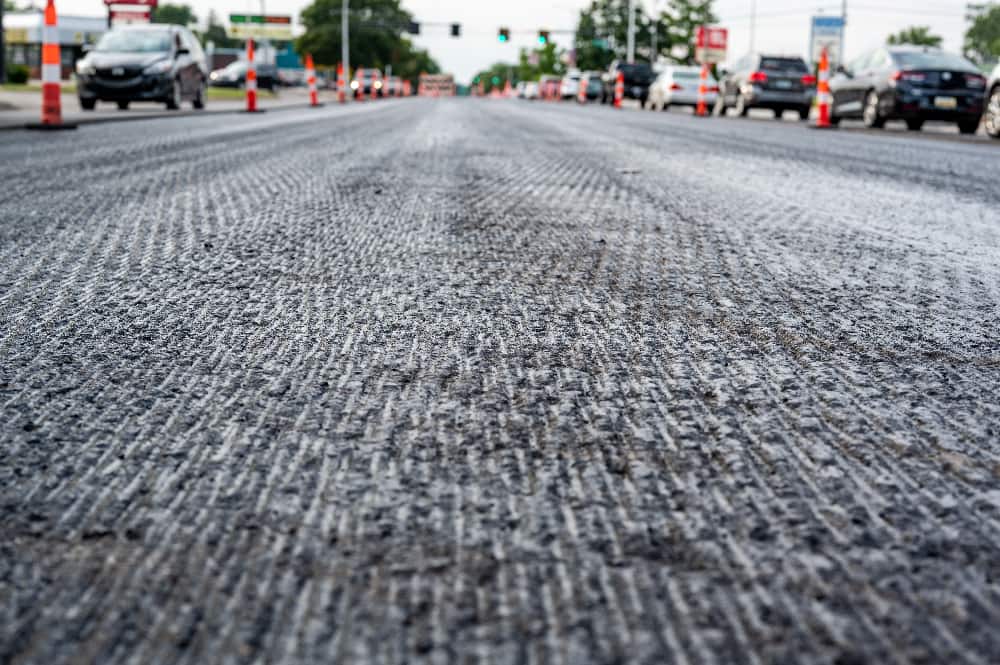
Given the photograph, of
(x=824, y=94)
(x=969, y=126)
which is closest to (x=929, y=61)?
(x=969, y=126)

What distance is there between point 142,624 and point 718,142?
11.2m

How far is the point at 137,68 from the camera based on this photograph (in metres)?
19.4

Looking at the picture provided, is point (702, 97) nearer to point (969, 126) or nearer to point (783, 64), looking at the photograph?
point (783, 64)

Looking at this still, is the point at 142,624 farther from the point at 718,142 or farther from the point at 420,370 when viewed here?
the point at 718,142

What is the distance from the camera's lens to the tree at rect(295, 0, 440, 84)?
109 meters

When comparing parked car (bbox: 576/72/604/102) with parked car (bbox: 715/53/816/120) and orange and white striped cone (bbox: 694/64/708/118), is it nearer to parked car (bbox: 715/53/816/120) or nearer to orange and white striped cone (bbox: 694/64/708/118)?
orange and white striped cone (bbox: 694/64/708/118)

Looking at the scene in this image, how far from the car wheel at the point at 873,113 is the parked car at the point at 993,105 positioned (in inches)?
109

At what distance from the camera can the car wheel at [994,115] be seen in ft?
49.4

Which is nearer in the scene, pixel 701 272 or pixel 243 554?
pixel 243 554

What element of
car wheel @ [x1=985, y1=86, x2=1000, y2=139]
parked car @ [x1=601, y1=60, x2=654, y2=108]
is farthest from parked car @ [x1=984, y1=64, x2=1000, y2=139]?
parked car @ [x1=601, y1=60, x2=654, y2=108]

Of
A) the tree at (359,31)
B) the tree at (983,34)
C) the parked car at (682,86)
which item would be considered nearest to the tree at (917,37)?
the tree at (983,34)

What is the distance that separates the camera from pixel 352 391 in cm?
191

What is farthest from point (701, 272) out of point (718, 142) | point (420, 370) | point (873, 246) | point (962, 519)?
point (718, 142)

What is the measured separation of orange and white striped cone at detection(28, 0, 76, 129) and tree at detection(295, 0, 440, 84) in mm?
97311
